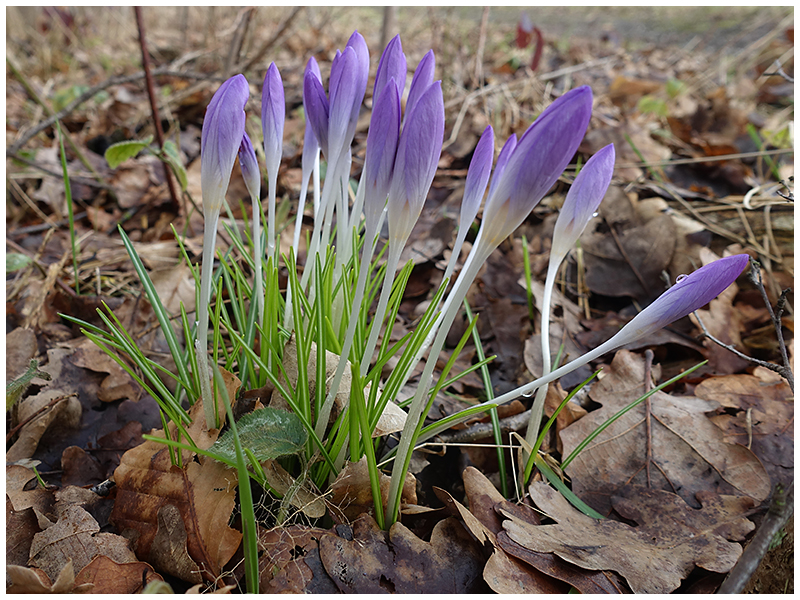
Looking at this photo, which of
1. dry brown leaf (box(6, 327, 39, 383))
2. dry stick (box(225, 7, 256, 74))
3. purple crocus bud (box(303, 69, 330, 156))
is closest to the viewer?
purple crocus bud (box(303, 69, 330, 156))

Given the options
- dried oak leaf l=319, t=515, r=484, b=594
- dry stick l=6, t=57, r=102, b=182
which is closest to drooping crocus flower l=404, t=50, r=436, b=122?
dried oak leaf l=319, t=515, r=484, b=594

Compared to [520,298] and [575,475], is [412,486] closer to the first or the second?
[575,475]

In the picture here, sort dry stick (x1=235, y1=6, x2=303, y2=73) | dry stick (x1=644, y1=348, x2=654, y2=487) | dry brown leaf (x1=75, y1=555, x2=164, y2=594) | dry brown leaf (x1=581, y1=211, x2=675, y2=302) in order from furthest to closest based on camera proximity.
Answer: dry stick (x1=235, y1=6, x2=303, y2=73), dry brown leaf (x1=581, y1=211, x2=675, y2=302), dry stick (x1=644, y1=348, x2=654, y2=487), dry brown leaf (x1=75, y1=555, x2=164, y2=594)

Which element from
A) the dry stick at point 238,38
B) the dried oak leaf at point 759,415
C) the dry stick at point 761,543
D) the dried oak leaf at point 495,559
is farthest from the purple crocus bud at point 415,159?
the dry stick at point 238,38

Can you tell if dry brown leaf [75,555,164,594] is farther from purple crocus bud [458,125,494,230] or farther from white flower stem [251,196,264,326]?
purple crocus bud [458,125,494,230]

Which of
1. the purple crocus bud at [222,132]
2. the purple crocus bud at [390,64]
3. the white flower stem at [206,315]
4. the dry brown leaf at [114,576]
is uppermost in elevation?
the purple crocus bud at [390,64]

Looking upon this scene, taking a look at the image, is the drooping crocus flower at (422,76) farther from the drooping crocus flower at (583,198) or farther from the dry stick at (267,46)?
the dry stick at (267,46)
